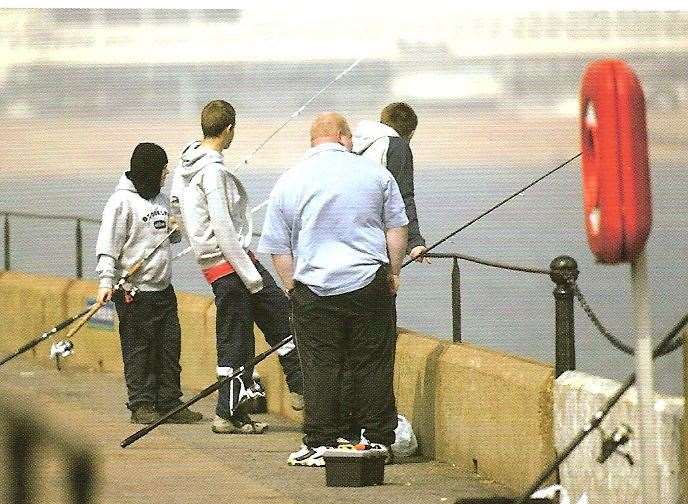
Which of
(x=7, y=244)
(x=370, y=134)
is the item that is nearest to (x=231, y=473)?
(x=370, y=134)

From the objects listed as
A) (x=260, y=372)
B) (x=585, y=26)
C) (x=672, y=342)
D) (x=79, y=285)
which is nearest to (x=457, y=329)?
(x=260, y=372)

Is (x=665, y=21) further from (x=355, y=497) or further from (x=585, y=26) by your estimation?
(x=355, y=497)

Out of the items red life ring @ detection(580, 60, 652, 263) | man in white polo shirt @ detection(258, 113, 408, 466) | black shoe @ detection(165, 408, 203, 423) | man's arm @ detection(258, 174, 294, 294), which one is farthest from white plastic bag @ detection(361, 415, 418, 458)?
red life ring @ detection(580, 60, 652, 263)

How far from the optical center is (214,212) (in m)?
9.09

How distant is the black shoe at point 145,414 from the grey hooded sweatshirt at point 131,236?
0.60 metres

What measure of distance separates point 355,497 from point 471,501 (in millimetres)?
1918

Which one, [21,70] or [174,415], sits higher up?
[21,70]

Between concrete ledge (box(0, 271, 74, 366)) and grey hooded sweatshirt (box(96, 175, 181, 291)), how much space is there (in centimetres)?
420

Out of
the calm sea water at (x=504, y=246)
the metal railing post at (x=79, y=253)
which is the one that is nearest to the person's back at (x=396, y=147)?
the metal railing post at (x=79, y=253)

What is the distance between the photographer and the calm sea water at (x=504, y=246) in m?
26.1

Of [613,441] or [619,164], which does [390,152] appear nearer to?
[613,441]

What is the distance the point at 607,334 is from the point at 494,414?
1104 millimetres

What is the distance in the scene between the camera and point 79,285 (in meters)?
14.1

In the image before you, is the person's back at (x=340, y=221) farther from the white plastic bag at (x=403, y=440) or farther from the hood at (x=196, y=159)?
the hood at (x=196, y=159)
